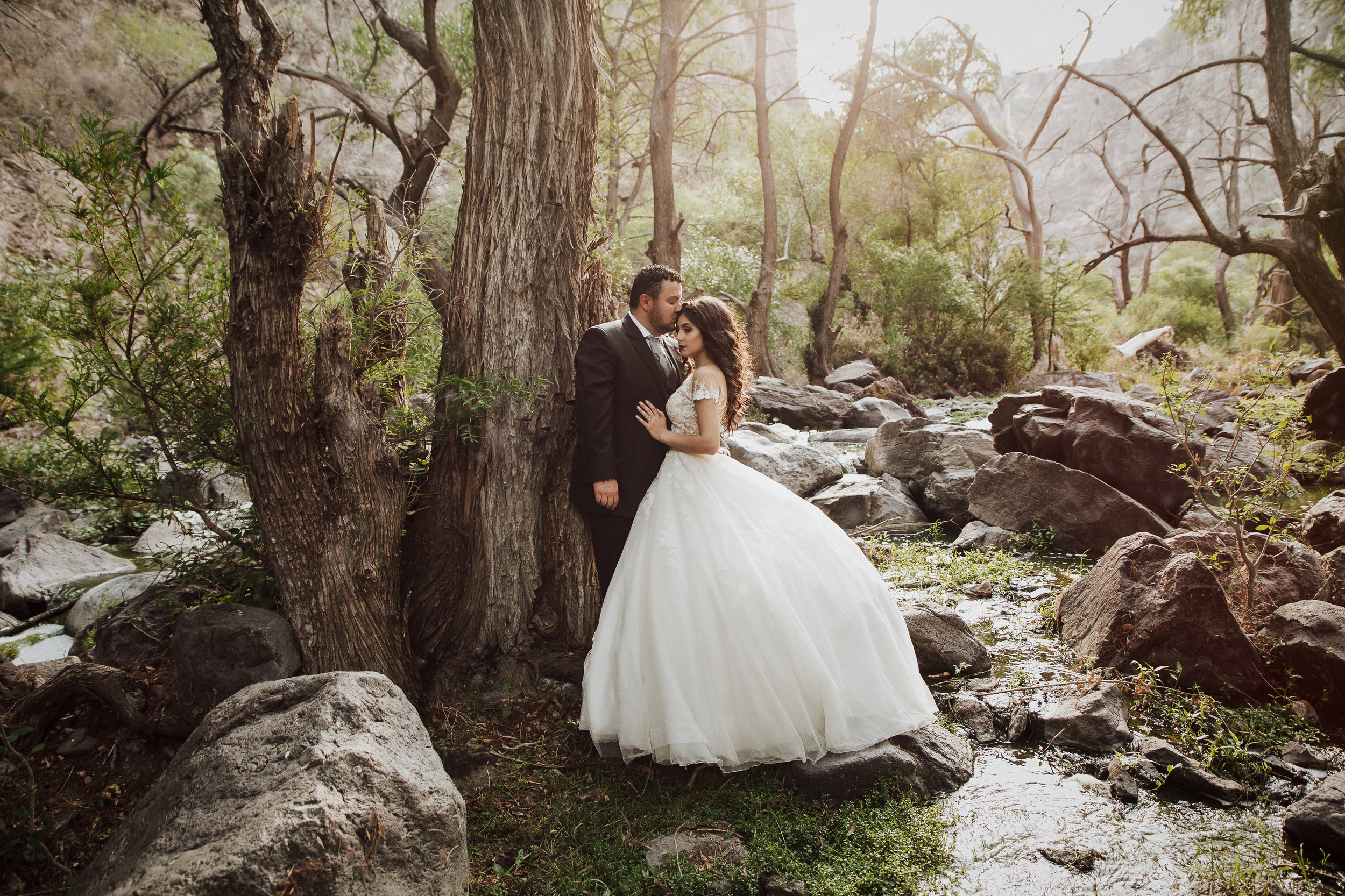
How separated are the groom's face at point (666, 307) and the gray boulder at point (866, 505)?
4726 millimetres

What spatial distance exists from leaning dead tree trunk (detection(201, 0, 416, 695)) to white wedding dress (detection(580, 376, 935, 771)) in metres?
1.34

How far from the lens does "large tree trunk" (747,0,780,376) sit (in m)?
18.4

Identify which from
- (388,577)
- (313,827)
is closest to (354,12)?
(388,577)

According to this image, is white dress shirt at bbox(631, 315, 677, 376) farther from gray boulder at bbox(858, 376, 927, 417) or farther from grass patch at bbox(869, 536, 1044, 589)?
gray boulder at bbox(858, 376, 927, 417)

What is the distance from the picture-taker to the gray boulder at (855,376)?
2025 cm

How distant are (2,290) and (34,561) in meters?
4.20

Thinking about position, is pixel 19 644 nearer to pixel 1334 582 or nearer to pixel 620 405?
pixel 620 405

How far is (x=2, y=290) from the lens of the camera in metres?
4.70

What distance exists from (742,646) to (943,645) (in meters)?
2.03

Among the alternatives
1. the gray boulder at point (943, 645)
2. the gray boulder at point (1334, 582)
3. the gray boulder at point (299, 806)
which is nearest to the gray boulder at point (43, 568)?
the gray boulder at point (299, 806)

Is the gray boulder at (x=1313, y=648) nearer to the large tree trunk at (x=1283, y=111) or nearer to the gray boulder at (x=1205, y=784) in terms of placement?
the gray boulder at (x=1205, y=784)

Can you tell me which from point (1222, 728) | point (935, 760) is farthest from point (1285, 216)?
point (935, 760)

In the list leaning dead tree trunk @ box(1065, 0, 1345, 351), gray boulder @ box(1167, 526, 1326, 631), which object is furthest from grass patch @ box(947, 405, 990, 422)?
gray boulder @ box(1167, 526, 1326, 631)

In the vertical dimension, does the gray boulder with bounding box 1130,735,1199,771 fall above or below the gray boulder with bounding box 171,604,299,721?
below
